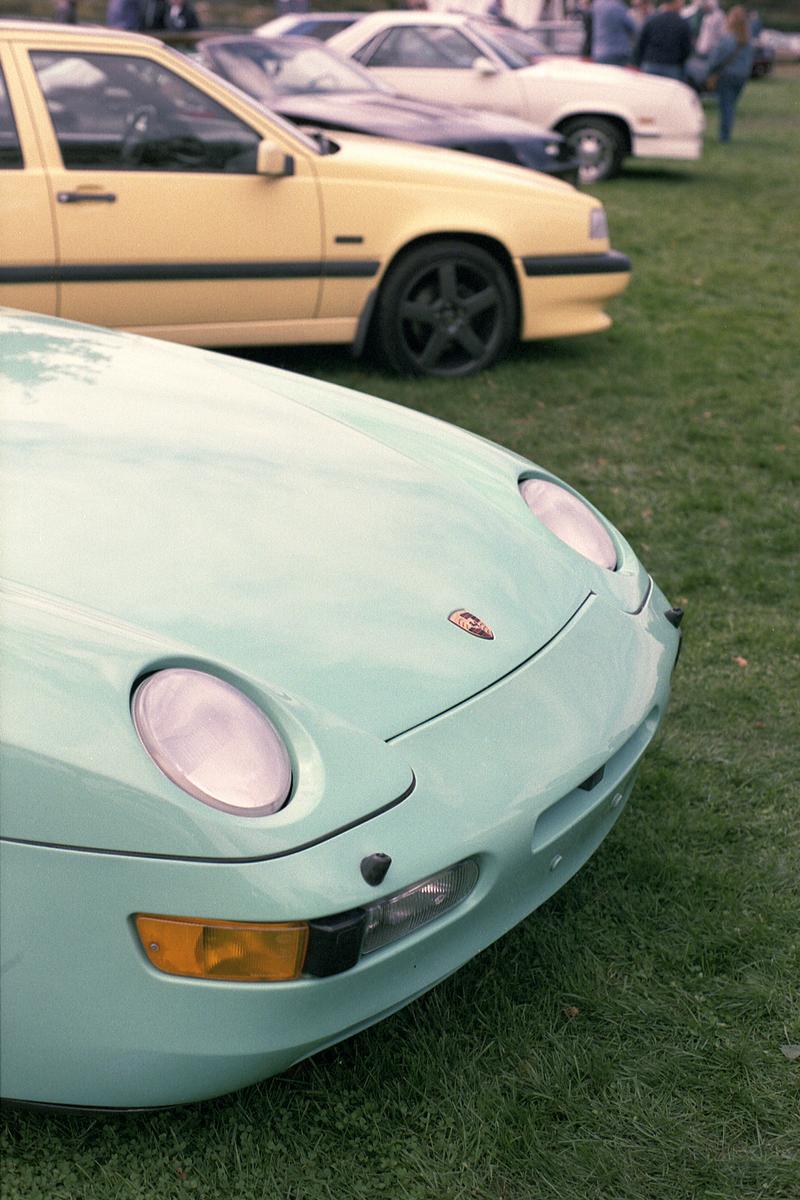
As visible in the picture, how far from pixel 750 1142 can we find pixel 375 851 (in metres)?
0.83

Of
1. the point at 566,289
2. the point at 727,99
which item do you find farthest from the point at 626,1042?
the point at 727,99

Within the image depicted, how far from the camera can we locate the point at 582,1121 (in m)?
1.93

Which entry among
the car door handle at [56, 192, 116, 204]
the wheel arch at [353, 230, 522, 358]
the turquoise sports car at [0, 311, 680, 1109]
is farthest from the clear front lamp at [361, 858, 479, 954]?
the wheel arch at [353, 230, 522, 358]

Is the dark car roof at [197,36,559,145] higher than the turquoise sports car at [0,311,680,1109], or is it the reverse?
the dark car roof at [197,36,559,145]

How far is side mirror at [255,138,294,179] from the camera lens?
4.87 m

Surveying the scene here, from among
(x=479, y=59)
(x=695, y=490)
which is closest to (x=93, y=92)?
(x=695, y=490)

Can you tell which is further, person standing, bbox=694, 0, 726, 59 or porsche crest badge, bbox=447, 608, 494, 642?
person standing, bbox=694, 0, 726, 59

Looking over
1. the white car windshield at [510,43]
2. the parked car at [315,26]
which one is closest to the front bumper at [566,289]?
the white car windshield at [510,43]

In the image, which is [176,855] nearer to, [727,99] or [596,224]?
[596,224]

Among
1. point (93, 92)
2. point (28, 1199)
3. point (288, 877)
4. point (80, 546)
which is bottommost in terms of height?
point (28, 1199)

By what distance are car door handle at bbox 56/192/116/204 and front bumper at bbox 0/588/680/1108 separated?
352 cm

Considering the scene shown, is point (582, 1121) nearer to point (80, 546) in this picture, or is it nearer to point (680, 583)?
point (80, 546)

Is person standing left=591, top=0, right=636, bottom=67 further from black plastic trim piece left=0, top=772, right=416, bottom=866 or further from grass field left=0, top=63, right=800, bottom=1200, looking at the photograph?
black plastic trim piece left=0, top=772, right=416, bottom=866

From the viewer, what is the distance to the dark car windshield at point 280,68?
818 cm
